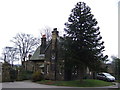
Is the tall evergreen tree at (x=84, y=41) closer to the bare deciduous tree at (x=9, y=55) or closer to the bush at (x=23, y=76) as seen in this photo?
the bush at (x=23, y=76)

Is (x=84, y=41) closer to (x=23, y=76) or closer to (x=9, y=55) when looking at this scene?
(x=23, y=76)

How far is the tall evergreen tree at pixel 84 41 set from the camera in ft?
94.8

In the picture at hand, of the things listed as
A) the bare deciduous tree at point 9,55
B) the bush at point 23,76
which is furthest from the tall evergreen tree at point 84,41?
the bare deciduous tree at point 9,55

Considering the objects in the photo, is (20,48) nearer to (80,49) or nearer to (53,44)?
(53,44)

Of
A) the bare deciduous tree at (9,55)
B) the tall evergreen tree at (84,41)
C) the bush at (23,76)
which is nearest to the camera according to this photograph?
the tall evergreen tree at (84,41)

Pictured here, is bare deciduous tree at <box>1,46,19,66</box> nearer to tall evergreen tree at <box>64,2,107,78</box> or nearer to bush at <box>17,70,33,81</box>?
bush at <box>17,70,33,81</box>

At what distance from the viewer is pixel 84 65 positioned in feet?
96.7

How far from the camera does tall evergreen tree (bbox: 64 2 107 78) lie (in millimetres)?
28906

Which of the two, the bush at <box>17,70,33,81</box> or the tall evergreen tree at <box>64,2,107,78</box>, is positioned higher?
the tall evergreen tree at <box>64,2,107,78</box>

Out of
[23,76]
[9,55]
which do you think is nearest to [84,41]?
[23,76]

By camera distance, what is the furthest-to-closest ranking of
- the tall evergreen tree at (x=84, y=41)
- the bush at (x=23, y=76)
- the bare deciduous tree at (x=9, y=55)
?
1. the bare deciduous tree at (x=9, y=55)
2. the bush at (x=23, y=76)
3. the tall evergreen tree at (x=84, y=41)

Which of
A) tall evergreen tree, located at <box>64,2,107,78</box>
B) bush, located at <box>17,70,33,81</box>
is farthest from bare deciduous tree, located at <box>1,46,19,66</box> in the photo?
tall evergreen tree, located at <box>64,2,107,78</box>

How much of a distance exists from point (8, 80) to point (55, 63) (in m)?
9.38

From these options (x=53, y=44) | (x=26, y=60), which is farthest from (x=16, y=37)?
(x=53, y=44)
